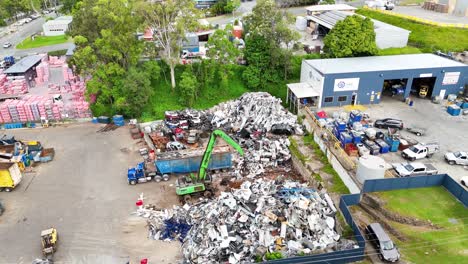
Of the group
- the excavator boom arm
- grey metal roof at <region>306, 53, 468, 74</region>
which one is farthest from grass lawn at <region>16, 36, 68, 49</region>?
the excavator boom arm

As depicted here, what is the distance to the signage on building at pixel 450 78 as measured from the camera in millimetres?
43781

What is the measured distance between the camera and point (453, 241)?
24094mm

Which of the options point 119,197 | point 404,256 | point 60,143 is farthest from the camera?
point 60,143

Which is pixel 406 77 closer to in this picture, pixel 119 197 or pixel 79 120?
pixel 119 197

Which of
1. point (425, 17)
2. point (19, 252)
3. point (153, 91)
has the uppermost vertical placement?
point (425, 17)

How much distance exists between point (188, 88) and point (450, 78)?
3315 cm

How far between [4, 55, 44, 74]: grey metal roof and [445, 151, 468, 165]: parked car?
5603 cm

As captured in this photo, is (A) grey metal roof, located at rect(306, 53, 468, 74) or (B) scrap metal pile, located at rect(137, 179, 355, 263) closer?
(B) scrap metal pile, located at rect(137, 179, 355, 263)

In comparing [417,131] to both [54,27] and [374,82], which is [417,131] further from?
[54,27]

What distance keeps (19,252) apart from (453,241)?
30939mm

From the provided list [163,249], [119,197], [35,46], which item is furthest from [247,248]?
[35,46]

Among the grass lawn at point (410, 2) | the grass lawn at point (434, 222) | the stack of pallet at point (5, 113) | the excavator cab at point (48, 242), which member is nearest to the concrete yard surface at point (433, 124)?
the grass lawn at point (434, 222)

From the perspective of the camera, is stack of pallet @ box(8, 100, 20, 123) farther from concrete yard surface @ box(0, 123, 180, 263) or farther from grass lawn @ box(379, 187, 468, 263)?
grass lawn @ box(379, 187, 468, 263)

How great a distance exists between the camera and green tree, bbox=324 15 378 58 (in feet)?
155
